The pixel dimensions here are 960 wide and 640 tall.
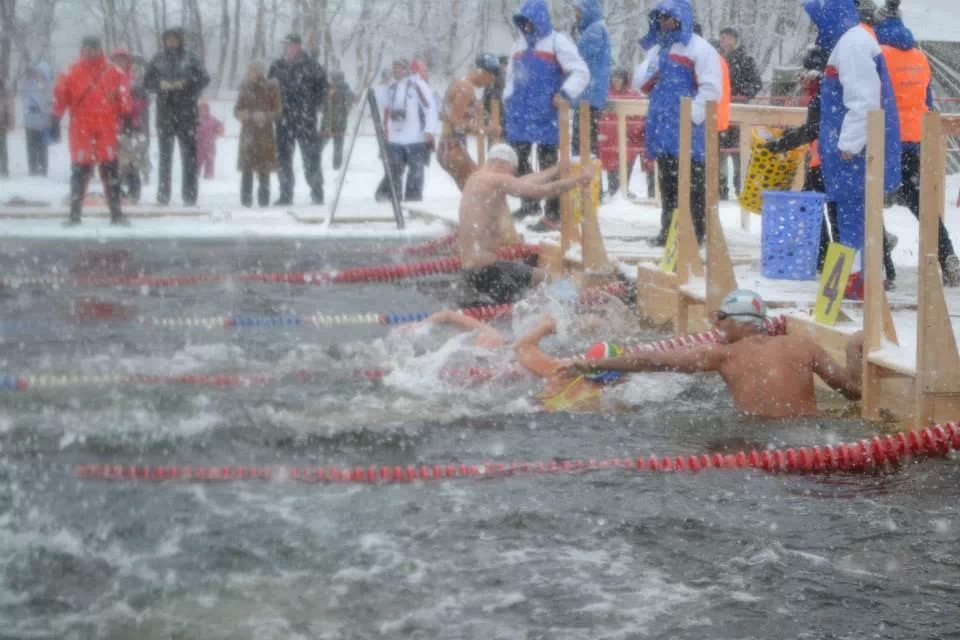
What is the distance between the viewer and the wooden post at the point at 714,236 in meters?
8.31

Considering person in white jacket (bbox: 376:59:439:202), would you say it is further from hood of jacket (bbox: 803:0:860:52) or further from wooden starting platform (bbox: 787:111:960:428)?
wooden starting platform (bbox: 787:111:960:428)

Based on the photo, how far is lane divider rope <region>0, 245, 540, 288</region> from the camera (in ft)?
39.1

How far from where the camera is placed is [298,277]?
493 inches

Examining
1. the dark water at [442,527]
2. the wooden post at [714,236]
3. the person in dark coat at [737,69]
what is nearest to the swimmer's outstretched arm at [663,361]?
the dark water at [442,527]

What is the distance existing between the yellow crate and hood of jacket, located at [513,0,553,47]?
9.22 feet

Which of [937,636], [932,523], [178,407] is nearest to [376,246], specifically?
[178,407]

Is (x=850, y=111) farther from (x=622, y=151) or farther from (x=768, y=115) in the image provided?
(x=622, y=151)

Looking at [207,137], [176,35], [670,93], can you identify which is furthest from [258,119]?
[670,93]

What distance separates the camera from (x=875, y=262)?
6574mm

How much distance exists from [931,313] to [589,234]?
4926 mm

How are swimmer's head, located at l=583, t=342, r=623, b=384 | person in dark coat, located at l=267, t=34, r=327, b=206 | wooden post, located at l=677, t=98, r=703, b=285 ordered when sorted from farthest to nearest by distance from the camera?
person in dark coat, located at l=267, t=34, r=327, b=206 < wooden post, located at l=677, t=98, r=703, b=285 < swimmer's head, located at l=583, t=342, r=623, b=384

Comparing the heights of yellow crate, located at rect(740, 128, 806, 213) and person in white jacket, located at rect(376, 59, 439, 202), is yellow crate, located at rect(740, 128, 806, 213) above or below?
below

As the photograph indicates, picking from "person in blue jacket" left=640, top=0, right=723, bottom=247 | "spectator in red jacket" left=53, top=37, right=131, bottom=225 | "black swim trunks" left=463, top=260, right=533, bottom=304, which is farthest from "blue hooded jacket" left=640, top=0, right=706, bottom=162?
"spectator in red jacket" left=53, top=37, right=131, bottom=225

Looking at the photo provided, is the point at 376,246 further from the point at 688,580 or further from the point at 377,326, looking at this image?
the point at 688,580
